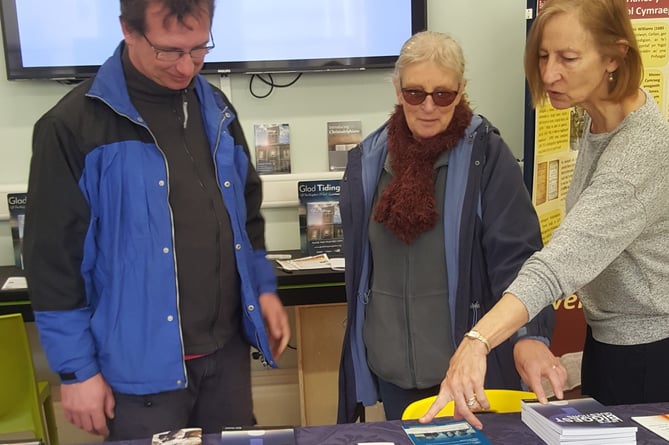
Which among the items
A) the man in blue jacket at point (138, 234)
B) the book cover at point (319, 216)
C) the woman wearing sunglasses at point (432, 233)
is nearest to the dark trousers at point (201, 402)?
the man in blue jacket at point (138, 234)

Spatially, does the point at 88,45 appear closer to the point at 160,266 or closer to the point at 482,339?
the point at 160,266

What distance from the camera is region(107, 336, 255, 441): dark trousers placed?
61.4 inches

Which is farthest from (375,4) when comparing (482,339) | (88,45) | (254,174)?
(482,339)

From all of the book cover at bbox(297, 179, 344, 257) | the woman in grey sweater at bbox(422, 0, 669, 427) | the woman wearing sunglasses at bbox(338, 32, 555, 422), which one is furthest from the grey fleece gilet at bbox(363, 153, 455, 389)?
the book cover at bbox(297, 179, 344, 257)

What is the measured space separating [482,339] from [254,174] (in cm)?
85

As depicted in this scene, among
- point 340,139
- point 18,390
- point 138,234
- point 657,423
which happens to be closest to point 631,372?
point 657,423

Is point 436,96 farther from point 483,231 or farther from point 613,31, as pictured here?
point 613,31

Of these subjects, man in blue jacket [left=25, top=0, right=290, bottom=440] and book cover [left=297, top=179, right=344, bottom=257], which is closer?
man in blue jacket [left=25, top=0, right=290, bottom=440]

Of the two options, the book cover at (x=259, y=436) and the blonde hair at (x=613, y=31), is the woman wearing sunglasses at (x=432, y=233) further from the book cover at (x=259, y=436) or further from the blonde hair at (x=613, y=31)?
the book cover at (x=259, y=436)

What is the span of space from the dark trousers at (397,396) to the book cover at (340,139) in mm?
1471

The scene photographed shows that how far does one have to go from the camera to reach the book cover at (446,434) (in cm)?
129

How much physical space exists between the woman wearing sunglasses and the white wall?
1296 millimetres

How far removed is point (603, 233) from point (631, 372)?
1.49 feet

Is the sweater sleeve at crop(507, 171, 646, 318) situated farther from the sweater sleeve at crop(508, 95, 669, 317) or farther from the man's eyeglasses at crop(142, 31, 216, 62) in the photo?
the man's eyeglasses at crop(142, 31, 216, 62)
